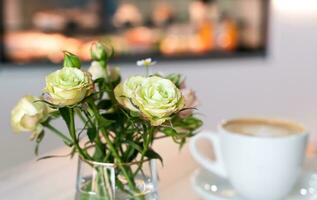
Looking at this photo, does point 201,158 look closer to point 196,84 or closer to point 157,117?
point 157,117

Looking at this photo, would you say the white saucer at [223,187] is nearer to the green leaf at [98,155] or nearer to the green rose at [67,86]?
the green leaf at [98,155]

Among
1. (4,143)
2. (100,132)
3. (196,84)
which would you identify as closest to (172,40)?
(196,84)

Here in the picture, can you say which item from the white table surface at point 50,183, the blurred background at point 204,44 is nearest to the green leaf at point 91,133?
the white table surface at point 50,183

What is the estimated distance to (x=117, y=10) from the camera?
2.29 metres

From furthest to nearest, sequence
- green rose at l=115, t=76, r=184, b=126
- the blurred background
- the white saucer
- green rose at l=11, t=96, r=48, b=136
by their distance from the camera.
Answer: the blurred background, the white saucer, green rose at l=11, t=96, r=48, b=136, green rose at l=115, t=76, r=184, b=126

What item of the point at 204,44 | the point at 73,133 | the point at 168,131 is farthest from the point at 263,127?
the point at 204,44

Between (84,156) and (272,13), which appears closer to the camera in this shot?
(84,156)

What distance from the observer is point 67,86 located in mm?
564

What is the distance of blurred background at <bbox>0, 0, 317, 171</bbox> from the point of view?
220cm

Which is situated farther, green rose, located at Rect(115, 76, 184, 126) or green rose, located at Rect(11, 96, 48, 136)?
green rose, located at Rect(11, 96, 48, 136)

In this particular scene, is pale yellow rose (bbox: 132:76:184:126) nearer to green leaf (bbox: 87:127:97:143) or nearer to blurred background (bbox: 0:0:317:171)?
green leaf (bbox: 87:127:97:143)

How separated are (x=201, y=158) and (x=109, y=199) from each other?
256 mm

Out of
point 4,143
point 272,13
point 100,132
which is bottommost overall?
point 4,143

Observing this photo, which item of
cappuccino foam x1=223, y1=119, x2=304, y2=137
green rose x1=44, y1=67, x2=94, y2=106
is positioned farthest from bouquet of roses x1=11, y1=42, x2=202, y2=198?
cappuccino foam x1=223, y1=119, x2=304, y2=137
